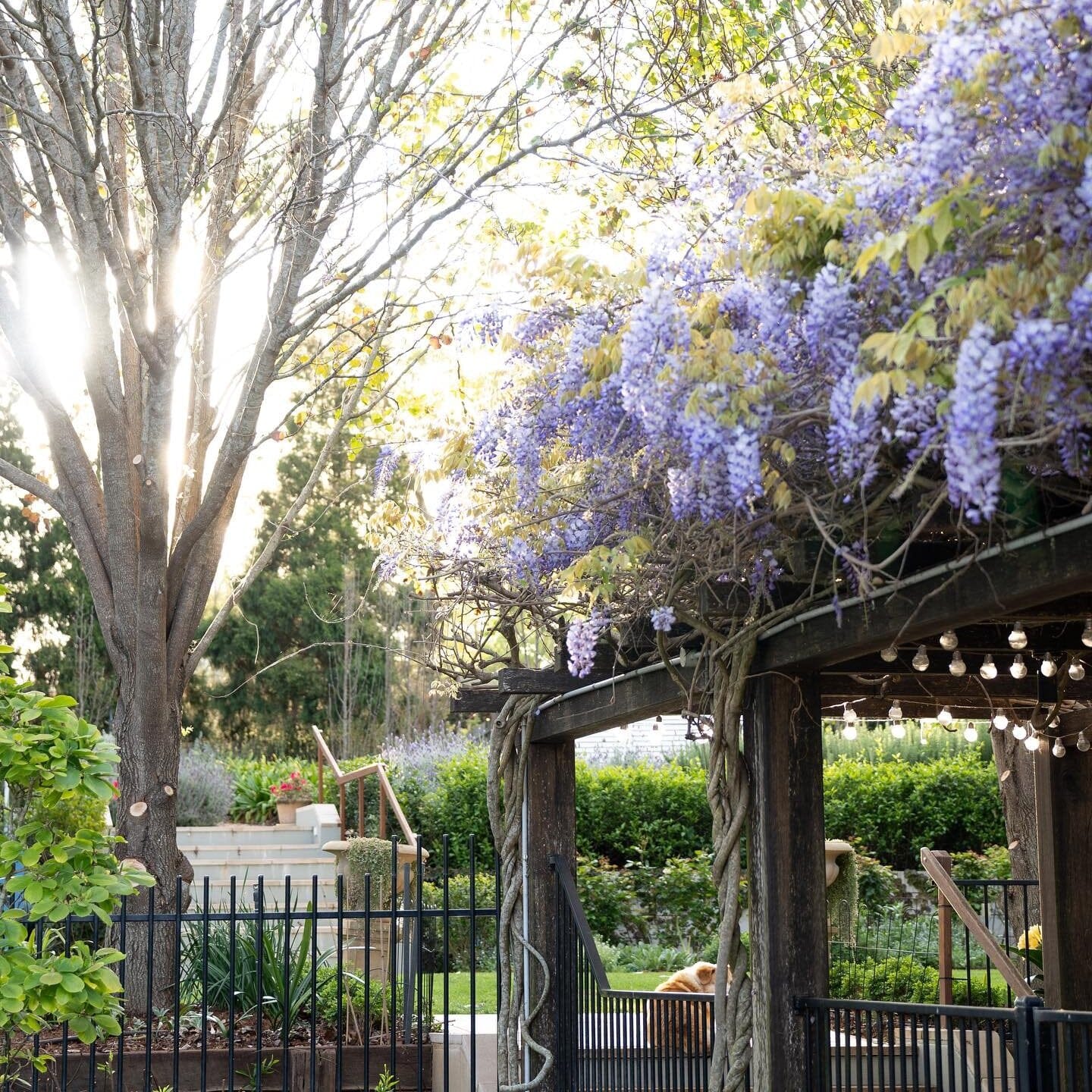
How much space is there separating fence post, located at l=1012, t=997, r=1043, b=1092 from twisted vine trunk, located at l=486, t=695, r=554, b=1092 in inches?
101

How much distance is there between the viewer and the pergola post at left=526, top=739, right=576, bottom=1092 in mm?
6125

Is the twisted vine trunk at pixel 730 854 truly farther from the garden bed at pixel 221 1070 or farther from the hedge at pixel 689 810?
the hedge at pixel 689 810

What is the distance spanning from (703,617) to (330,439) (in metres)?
4.59

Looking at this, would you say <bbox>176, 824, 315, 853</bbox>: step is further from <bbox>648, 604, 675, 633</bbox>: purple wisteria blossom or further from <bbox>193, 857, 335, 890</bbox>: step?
<bbox>648, 604, 675, 633</bbox>: purple wisteria blossom

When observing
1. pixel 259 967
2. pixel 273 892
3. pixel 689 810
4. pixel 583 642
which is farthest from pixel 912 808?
pixel 583 642

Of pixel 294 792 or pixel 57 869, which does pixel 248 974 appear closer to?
pixel 57 869

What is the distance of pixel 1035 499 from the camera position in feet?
10.2

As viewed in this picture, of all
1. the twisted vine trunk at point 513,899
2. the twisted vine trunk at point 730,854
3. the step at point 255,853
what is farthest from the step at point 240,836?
the twisted vine trunk at point 730,854

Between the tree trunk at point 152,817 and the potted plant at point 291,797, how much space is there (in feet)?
31.4

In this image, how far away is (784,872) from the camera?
412 centimetres

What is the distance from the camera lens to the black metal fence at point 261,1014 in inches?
225

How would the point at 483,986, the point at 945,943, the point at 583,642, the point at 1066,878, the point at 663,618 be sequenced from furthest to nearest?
the point at 483,986 → the point at 945,943 → the point at 1066,878 → the point at 583,642 → the point at 663,618

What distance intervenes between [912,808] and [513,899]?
9.44m

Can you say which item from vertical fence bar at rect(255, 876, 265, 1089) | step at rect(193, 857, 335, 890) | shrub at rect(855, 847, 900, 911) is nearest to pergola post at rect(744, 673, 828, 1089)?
vertical fence bar at rect(255, 876, 265, 1089)
